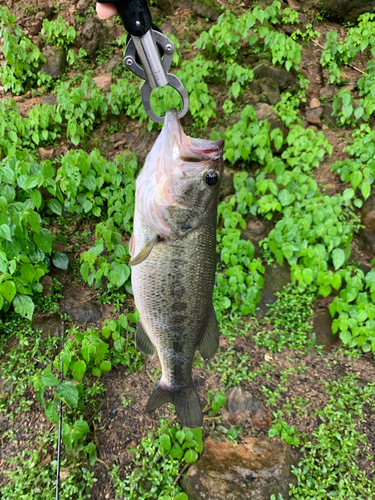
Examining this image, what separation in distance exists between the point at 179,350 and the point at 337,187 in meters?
3.75

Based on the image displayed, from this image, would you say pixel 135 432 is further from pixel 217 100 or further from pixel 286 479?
pixel 217 100

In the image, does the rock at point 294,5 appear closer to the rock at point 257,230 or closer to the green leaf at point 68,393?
the rock at point 257,230

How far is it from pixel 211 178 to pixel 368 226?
3.47 meters

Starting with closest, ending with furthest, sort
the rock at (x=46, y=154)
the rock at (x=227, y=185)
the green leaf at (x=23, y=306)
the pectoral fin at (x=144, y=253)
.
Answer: the pectoral fin at (x=144, y=253)
the green leaf at (x=23, y=306)
the rock at (x=227, y=185)
the rock at (x=46, y=154)

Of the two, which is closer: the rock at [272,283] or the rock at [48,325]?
the rock at [48,325]

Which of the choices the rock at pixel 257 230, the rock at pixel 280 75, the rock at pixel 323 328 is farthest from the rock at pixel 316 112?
the rock at pixel 323 328

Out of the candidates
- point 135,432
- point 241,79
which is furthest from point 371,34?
point 135,432

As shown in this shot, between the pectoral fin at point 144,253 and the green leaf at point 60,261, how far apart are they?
2433mm

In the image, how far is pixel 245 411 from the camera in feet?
9.57

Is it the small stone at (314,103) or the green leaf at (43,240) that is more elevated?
the green leaf at (43,240)

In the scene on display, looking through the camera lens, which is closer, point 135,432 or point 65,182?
point 135,432

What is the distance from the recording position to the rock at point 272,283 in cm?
400

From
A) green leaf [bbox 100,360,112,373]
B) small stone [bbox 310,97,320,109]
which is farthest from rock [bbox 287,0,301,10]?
green leaf [bbox 100,360,112,373]

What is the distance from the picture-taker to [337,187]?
4.36m
